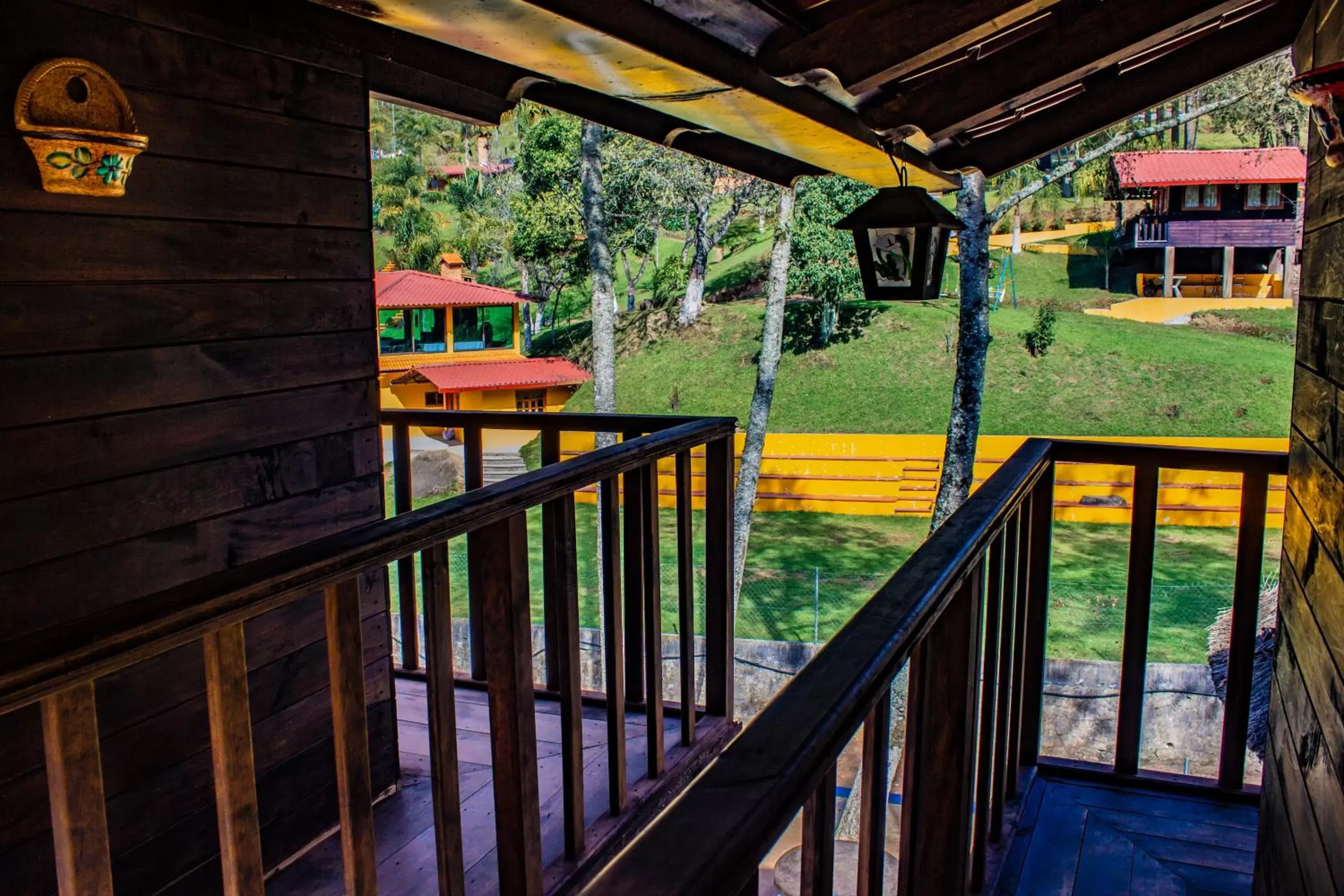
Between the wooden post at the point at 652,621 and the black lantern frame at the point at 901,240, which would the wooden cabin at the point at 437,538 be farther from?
the black lantern frame at the point at 901,240

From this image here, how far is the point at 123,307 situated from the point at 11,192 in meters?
0.32

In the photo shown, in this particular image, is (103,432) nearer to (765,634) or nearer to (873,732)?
(873,732)

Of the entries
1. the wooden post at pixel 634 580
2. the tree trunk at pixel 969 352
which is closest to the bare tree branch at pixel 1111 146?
the tree trunk at pixel 969 352

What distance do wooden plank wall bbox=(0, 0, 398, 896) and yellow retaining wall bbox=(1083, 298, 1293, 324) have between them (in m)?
26.8

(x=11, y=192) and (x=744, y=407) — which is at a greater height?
(x=11, y=192)

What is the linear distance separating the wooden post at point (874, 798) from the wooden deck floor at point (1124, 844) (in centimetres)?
114

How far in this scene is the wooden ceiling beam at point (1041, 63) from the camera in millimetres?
2857

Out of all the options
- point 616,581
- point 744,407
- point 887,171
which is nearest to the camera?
point 616,581

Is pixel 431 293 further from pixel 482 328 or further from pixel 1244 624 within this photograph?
pixel 1244 624

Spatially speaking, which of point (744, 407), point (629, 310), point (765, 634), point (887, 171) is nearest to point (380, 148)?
point (629, 310)

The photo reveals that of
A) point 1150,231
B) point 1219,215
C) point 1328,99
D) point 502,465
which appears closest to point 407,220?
point 502,465

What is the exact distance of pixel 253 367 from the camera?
270 cm

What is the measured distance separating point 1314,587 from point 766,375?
13066mm

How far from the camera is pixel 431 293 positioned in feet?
84.0
